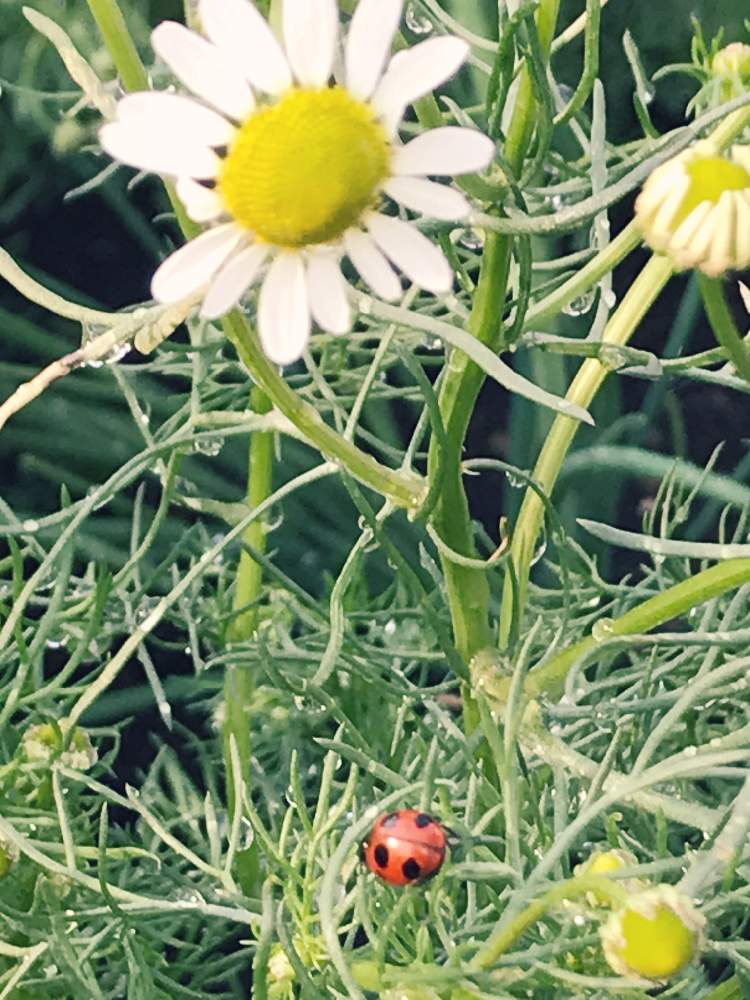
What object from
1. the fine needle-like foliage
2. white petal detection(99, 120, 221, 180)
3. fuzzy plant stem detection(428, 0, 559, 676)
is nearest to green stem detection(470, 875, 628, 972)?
the fine needle-like foliage

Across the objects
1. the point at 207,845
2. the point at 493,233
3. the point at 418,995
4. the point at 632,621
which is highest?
the point at 493,233

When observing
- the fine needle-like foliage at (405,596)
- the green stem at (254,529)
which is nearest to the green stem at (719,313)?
the fine needle-like foliage at (405,596)

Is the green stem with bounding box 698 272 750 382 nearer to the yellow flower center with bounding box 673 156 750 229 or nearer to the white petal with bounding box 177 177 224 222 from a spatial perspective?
the yellow flower center with bounding box 673 156 750 229

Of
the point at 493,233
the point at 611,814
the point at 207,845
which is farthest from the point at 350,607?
the point at 493,233

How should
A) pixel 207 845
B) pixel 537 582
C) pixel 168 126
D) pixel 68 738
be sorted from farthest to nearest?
pixel 537 582 < pixel 207 845 < pixel 68 738 < pixel 168 126

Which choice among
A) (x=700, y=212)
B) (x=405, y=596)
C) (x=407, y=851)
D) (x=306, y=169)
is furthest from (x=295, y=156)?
(x=405, y=596)

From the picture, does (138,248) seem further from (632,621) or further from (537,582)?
(632,621)

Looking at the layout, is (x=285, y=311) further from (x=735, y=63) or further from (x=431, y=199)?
(x=735, y=63)
